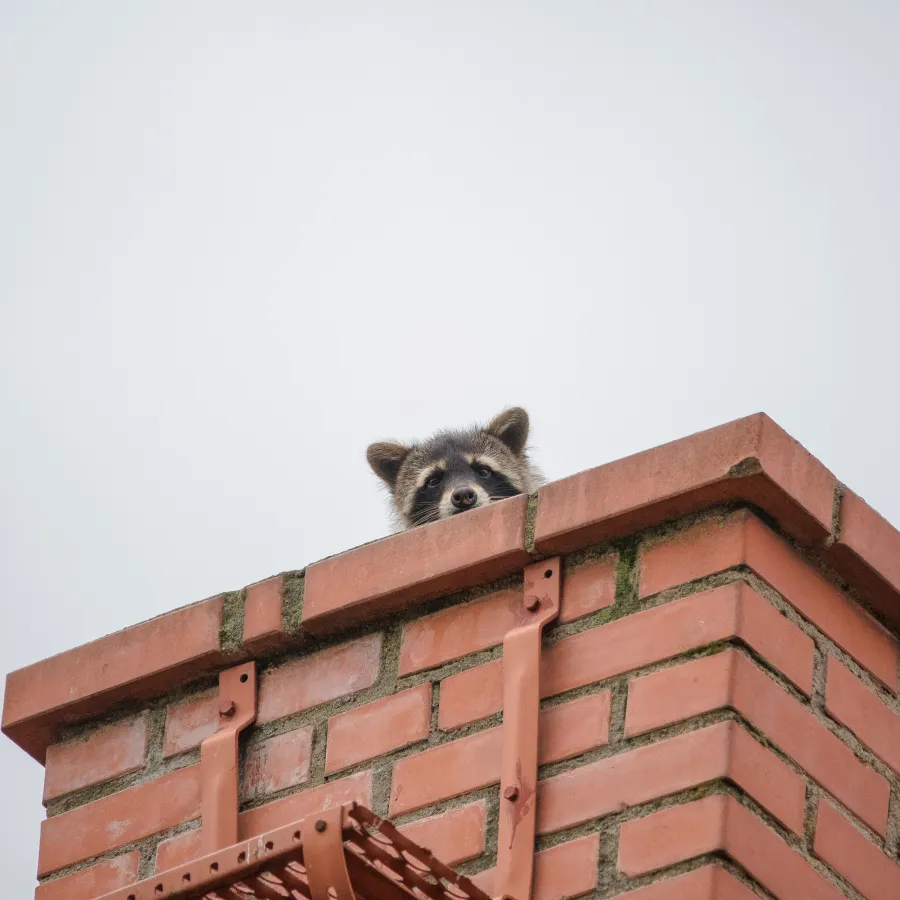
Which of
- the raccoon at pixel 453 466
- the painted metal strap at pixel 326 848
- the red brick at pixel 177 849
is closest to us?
the painted metal strap at pixel 326 848

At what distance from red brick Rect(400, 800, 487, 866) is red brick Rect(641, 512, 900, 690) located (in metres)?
0.42

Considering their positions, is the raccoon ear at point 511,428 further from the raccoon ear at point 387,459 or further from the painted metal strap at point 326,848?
the painted metal strap at point 326,848

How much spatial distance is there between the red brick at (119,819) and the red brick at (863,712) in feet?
3.41

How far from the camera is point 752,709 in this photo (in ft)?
8.92

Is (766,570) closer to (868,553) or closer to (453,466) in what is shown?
(868,553)

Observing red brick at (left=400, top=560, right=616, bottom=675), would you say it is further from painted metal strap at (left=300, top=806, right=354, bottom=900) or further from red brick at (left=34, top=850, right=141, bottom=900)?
painted metal strap at (left=300, top=806, right=354, bottom=900)

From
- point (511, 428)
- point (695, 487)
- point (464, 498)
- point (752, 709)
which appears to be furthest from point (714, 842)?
point (511, 428)

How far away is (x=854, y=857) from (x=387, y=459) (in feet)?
18.2

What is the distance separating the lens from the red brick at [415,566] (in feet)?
9.96

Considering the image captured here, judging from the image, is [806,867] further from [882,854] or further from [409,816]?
[409,816]

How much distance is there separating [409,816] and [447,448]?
16.9 ft

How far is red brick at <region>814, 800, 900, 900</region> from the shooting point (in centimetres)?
276

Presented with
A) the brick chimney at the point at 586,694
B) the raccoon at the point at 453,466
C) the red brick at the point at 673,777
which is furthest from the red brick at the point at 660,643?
the raccoon at the point at 453,466

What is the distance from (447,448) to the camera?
8.02m
